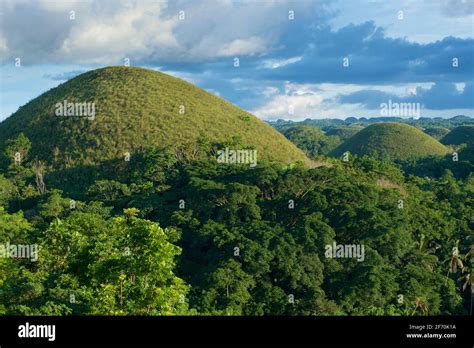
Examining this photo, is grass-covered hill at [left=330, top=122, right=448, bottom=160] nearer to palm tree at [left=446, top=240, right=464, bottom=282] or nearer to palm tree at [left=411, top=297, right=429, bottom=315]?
palm tree at [left=446, top=240, right=464, bottom=282]

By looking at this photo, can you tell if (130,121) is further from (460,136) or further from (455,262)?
(460,136)

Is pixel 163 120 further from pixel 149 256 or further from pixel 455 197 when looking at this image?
pixel 149 256

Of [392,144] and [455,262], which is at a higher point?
[392,144]

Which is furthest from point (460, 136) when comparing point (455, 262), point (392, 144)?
point (455, 262)
